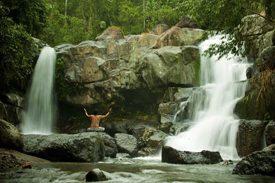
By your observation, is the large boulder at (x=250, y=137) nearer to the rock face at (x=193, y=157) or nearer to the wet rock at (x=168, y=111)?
the rock face at (x=193, y=157)

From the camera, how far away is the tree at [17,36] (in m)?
9.37

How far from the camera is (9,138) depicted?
781cm

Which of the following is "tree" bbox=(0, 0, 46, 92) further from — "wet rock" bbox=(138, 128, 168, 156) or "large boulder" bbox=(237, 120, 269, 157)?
"large boulder" bbox=(237, 120, 269, 157)

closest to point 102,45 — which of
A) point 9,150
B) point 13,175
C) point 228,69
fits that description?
point 228,69

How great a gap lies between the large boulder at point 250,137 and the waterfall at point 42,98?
527 inches

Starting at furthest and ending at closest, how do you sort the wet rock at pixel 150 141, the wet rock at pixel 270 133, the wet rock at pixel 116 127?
the wet rock at pixel 116 127 < the wet rock at pixel 150 141 < the wet rock at pixel 270 133

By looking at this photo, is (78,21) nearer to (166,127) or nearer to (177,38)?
(177,38)

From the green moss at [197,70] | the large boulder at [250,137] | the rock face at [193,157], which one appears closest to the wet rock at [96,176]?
the rock face at [193,157]

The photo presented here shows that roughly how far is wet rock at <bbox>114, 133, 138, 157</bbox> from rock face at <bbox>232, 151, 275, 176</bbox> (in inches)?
279

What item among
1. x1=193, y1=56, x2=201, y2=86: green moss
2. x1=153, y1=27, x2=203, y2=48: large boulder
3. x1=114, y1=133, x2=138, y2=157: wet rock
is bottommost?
x1=114, y1=133, x2=138, y2=157: wet rock

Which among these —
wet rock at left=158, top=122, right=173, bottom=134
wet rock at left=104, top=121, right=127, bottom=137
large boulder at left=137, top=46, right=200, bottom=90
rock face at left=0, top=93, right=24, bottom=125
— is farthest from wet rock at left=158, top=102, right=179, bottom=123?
rock face at left=0, top=93, right=24, bottom=125

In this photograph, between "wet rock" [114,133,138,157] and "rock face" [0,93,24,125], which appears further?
"rock face" [0,93,24,125]

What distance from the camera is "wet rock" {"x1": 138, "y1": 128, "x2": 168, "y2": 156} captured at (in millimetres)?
12125

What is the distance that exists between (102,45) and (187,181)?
1692cm
